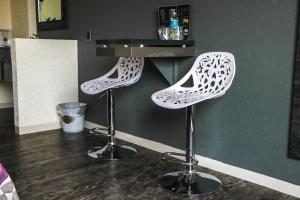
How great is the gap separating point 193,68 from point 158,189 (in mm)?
907

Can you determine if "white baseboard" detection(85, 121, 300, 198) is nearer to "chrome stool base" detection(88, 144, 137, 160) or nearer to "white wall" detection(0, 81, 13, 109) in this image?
"chrome stool base" detection(88, 144, 137, 160)

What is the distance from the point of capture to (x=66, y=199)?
85.7 inches

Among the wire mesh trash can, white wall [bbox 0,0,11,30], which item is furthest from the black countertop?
white wall [bbox 0,0,11,30]

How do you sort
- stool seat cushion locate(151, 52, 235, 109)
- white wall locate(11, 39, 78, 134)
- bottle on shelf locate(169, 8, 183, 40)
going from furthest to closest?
1. white wall locate(11, 39, 78, 134)
2. bottle on shelf locate(169, 8, 183, 40)
3. stool seat cushion locate(151, 52, 235, 109)

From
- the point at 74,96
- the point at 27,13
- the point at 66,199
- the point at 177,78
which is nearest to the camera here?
the point at 66,199

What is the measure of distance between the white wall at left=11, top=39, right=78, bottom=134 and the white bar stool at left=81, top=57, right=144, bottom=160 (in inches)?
37.5

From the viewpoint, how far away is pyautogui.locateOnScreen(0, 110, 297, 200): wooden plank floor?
7.38ft

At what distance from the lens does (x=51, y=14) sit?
14.4 feet

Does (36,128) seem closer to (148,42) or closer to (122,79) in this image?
(122,79)

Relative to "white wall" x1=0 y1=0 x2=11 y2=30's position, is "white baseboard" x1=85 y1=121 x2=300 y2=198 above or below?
below

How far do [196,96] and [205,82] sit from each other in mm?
278

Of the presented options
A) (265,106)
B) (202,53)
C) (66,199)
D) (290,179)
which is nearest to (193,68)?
(202,53)

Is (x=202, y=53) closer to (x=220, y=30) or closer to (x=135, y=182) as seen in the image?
(x=220, y=30)

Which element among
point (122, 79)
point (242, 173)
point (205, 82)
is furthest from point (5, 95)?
point (242, 173)
